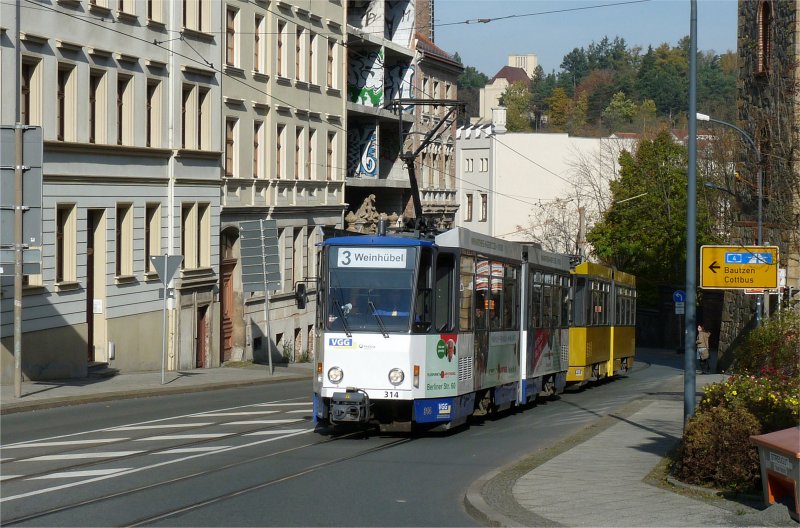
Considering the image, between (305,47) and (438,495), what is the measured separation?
37.2 meters

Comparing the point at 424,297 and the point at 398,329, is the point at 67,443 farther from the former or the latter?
the point at 424,297

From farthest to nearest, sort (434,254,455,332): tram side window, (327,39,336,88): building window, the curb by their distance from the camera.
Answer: (327,39,336,88): building window → the curb → (434,254,455,332): tram side window

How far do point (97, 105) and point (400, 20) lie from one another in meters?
30.4

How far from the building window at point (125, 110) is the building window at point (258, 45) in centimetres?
940

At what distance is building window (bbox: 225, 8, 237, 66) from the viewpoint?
41.6m

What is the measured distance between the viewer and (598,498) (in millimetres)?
12664

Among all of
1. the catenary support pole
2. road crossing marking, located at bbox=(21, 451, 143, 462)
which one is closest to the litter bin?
the catenary support pole

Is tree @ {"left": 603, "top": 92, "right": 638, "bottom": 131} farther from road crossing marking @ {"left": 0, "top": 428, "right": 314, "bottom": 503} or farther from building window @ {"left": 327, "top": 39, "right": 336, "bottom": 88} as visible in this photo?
road crossing marking @ {"left": 0, "top": 428, "right": 314, "bottom": 503}

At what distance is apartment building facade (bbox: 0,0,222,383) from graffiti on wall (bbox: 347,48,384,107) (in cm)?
1725

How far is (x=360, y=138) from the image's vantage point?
57062mm

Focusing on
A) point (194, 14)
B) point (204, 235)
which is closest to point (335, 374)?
point (204, 235)

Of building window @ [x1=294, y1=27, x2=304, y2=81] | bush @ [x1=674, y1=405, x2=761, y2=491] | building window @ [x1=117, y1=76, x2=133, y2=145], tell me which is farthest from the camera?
building window @ [x1=294, y1=27, x2=304, y2=81]

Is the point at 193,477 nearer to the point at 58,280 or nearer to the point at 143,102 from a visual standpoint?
the point at 58,280

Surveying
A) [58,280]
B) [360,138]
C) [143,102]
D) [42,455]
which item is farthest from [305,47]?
[42,455]
